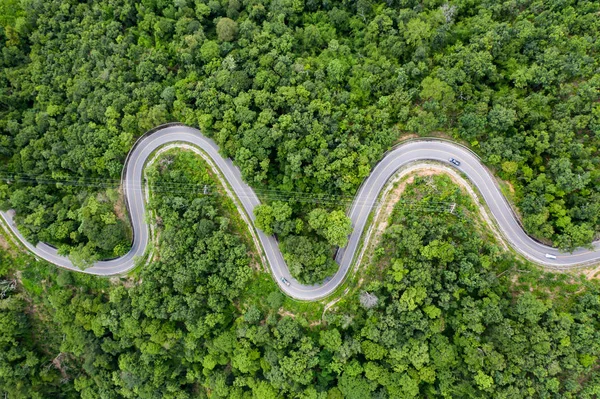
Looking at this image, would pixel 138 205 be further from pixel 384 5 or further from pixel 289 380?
pixel 384 5

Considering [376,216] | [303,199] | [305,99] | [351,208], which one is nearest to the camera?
[376,216]

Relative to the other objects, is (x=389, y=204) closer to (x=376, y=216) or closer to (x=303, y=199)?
(x=376, y=216)

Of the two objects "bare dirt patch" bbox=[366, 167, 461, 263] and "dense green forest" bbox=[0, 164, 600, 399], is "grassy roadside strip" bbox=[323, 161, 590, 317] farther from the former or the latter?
"dense green forest" bbox=[0, 164, 600, 399]

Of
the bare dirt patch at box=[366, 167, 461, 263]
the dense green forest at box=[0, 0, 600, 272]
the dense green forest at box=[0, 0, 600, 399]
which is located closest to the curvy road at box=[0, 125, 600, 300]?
the bare dirt patch at box=[366, 167, 461, 263]

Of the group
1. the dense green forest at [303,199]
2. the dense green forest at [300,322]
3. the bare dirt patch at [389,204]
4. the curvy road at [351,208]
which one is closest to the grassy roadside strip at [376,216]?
the bare dirt patch at [389,204]

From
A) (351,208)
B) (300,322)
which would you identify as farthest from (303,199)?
(300,322)
